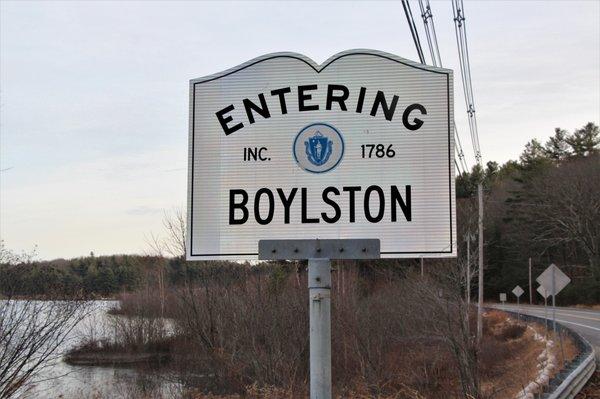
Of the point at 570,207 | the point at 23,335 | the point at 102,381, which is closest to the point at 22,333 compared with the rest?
the point at 23,335

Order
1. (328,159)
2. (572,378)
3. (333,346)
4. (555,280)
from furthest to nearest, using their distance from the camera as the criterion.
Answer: (333,346)
(555,280)
(572,378)
(328,159)

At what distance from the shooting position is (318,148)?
3.53 meters

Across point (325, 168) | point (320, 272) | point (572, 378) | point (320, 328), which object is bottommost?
point (572, 378)

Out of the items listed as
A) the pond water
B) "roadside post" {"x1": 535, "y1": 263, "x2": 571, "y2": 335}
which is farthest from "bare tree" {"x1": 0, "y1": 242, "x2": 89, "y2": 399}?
"roadside post" {"x1": 535, "y1": 263, "x2": 571, "y2": 335}

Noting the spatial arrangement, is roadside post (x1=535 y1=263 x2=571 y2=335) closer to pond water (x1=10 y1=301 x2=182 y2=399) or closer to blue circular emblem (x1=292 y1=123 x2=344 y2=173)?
pond water (x1=10 y1=301 x2=182 y2=399)

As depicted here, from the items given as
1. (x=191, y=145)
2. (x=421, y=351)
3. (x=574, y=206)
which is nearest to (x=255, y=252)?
(x=191, y=145)

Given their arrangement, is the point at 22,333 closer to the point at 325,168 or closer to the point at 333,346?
the point at 325,168

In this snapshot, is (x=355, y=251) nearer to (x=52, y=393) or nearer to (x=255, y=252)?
(x=255, y=252)

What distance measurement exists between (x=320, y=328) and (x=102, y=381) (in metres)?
27.4

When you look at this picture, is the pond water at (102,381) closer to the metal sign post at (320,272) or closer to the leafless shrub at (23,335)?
the leafless shrub at (23,335)

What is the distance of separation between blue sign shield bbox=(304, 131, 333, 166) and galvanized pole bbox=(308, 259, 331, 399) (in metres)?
0.53

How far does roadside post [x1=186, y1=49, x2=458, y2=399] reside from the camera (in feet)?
11.3

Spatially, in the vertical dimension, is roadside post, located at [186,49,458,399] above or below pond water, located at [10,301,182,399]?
above

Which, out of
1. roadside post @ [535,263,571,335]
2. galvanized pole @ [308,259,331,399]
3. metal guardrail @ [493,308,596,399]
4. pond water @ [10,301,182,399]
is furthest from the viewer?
roadside post @ [535,263,571,335]
